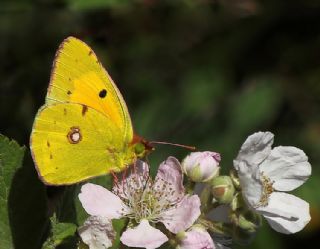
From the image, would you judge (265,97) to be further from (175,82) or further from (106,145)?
(106,145)

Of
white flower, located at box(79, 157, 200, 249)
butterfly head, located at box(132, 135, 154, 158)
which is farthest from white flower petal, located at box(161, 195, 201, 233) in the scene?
butterfly head, located at box(132, 135, 154, 158)

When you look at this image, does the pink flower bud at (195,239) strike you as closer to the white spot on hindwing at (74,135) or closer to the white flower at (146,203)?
the white flower at (146,203)

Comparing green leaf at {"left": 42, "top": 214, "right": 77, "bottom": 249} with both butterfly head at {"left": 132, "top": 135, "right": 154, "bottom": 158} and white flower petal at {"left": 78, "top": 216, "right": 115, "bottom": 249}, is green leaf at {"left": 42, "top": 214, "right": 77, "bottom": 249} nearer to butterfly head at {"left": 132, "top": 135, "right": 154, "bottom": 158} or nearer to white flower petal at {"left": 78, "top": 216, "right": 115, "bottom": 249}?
white flower petal at {"left": 78, "top": 216, "right": 115, "bottom": 249}

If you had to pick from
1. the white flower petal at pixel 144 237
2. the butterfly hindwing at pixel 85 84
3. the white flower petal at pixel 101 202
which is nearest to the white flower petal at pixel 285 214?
the white flower petal at pixel 144 237

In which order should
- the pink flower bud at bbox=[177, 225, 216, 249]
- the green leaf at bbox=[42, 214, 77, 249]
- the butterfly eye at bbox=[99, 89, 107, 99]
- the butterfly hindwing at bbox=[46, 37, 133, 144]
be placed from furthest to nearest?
1. the butterfly eye at bbox=[99, 89, 107, 99]
2. the butterfly hindwing at bbox=[46, 37, 133, 144]
3. the pink flower bud at bbox=[177, 225, 216, 249]
4. the green leaf at bbox=[42, 214, 77, 249]

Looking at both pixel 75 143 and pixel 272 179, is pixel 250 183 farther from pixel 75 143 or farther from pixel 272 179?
pixel 75 143

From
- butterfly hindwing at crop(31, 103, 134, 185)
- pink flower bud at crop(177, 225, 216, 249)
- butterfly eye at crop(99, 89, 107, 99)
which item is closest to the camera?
pink flower bud at crop(177, 225, 216, 249)

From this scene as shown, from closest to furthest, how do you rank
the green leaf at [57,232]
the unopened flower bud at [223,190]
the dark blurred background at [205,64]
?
the green leaf at [57,232]
the unopened flower bud at [223,190]
the dark blurred background at [205,64]

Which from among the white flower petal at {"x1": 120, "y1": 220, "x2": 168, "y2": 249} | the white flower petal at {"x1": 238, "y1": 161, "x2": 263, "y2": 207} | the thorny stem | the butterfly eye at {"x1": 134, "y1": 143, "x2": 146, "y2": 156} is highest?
the butterfly eye at {"x1": 134, "y1": 143, "x2": 146, "y2": 156}
